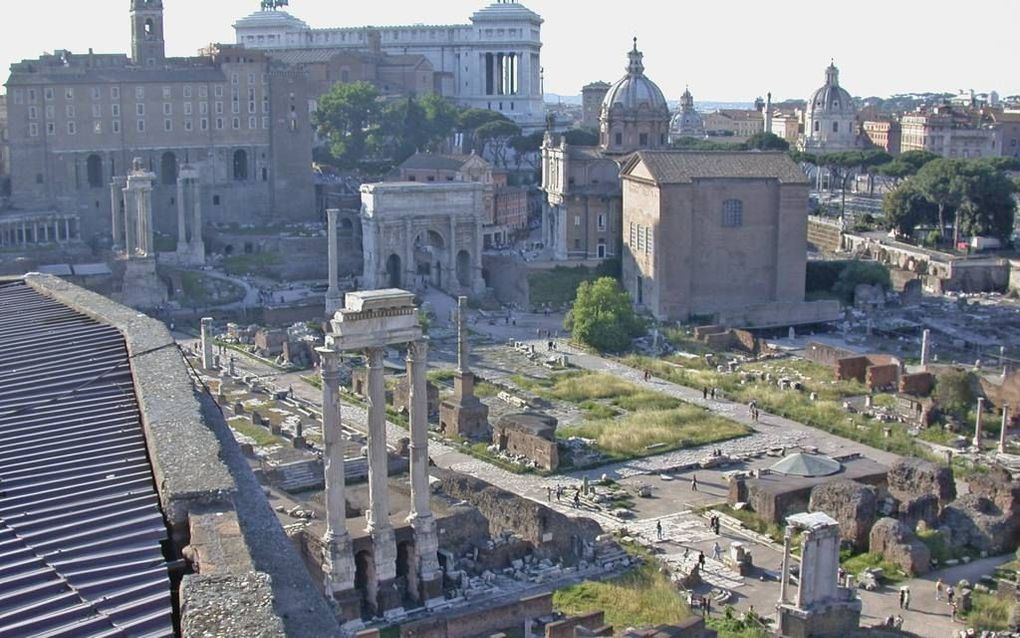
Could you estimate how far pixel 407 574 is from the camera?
64.5ft

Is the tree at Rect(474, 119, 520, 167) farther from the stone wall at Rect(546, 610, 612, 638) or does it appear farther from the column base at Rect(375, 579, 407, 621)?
the stone wall at Rect(546, 610, 612, 638)

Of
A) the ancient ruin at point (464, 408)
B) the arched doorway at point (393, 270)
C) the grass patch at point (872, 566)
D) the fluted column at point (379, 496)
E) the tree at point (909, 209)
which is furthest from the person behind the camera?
the tree at point (909, 209)

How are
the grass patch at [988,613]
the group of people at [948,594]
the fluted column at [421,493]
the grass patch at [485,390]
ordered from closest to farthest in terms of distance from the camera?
the grass patch at [988,613]
the group of people at [948,594]
the fluted column at [421,493]
the grass patch at [485,390]

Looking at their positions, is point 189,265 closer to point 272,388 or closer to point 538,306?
point 538,306

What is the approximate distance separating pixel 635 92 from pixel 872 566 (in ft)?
122

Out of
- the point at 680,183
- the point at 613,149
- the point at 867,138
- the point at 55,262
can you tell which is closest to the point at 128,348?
the point at 680,183

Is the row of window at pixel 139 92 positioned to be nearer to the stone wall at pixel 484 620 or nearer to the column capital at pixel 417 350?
the column capital at pixel 417 350

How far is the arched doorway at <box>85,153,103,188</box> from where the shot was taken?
56156mm

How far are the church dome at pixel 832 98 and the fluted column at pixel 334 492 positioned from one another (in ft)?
261

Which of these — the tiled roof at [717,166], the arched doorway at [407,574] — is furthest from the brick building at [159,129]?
the arched doorway at [407,574]

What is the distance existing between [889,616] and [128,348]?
11413mm

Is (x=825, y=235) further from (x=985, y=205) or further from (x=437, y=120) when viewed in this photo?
(x=437, y=120)

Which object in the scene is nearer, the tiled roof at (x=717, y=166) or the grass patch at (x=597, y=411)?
the grass patch at (x=597, y=411)

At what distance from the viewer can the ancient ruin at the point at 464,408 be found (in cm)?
2991
